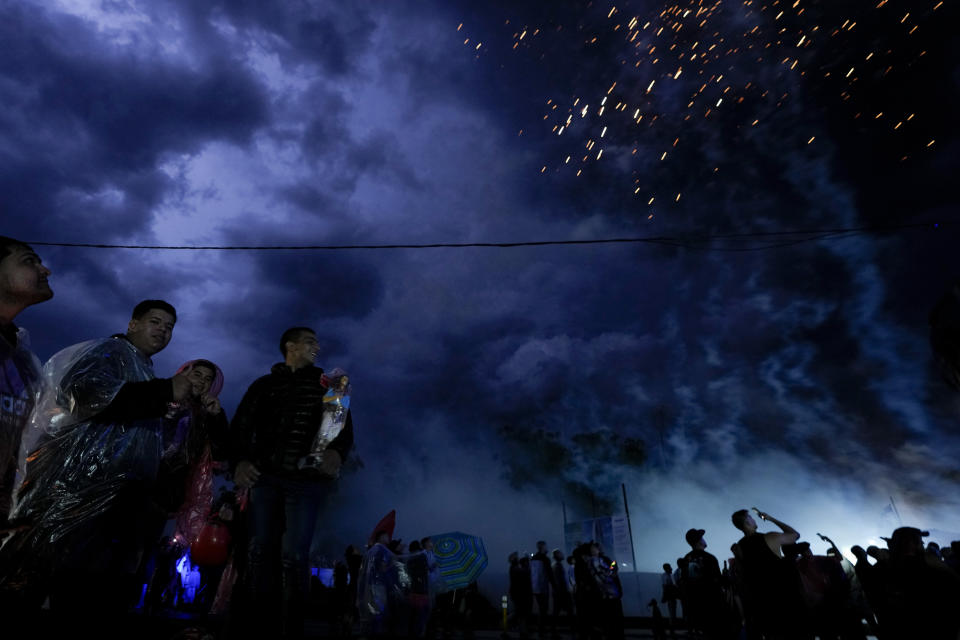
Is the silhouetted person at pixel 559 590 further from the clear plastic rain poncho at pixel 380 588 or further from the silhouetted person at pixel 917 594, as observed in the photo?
the silhouetted person at pixel 917 594

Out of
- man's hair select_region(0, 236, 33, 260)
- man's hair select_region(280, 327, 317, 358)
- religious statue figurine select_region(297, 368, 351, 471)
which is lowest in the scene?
religious statue figurine select_region(297, 368, 351, 471)

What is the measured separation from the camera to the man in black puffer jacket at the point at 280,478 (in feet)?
8.55

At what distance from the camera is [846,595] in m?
6.91

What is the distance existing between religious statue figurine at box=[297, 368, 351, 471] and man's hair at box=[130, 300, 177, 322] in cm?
110

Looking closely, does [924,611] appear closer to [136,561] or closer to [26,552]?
[136,561]

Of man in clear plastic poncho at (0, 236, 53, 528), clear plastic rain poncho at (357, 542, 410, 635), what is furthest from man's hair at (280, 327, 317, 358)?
clear plastic rain poncho at (357, 542, 410, 635)

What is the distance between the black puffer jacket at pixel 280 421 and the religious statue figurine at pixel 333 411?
0.10 feet

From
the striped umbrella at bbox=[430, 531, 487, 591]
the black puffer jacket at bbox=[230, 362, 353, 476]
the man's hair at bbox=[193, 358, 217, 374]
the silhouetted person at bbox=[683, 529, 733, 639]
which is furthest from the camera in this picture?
the striped umbrella at bbox=[430, 531, 487, 591]

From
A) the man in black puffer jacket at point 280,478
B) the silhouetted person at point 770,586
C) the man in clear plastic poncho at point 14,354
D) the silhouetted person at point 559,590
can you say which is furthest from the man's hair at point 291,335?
the silhouetted person at point 559,590

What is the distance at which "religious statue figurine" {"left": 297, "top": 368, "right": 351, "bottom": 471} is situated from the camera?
9.75ft

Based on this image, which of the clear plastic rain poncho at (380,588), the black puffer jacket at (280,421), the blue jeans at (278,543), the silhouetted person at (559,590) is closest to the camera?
the blue jeans at (278,543)

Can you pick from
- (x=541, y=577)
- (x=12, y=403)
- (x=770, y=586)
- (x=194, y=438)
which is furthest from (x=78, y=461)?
(x=541, y=577)

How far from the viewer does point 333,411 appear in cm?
305

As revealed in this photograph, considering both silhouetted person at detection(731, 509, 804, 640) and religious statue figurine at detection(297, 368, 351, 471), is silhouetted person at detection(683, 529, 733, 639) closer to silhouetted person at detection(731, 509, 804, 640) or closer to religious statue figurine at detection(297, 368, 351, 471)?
silhouetted person at detection(731, 509, 804, 640)
